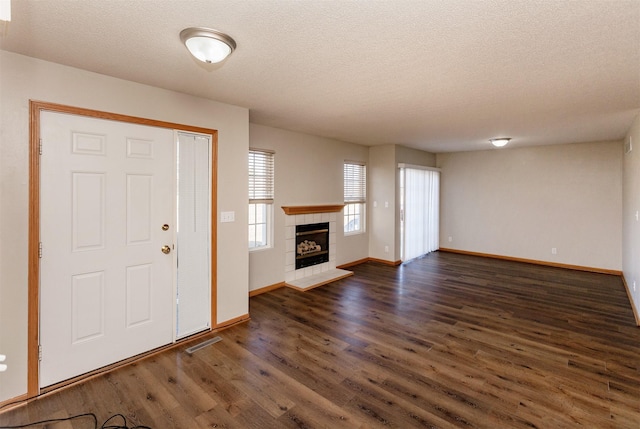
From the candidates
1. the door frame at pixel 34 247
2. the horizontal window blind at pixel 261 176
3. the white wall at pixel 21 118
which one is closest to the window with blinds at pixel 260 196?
the horizontal window blind at pixel 261 176

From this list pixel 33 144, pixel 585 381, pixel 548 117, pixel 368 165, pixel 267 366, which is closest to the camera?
pixel 33 144

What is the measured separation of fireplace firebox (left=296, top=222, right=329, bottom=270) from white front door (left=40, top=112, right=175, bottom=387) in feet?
8.04

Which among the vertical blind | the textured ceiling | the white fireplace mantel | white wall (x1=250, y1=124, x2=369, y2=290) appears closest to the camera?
the textured ceiling

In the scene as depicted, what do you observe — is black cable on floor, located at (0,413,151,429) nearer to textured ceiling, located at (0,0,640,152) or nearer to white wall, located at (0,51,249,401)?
white wall, located at (0,51,249,401)

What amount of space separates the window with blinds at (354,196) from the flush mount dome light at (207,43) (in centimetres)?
427

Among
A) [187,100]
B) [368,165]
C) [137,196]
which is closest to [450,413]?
[137,196]

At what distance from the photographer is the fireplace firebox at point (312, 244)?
5.25 meters

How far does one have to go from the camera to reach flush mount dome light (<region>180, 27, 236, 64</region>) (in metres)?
1.89

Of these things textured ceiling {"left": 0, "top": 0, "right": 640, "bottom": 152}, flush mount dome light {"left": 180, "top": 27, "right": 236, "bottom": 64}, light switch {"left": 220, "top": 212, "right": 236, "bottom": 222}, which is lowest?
light switch {"left": 220, "top": 212, "right": 236, "bottom": 222}

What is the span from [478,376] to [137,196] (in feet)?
10.8

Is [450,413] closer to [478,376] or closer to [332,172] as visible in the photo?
[478,376]

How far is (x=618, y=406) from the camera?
2.20m

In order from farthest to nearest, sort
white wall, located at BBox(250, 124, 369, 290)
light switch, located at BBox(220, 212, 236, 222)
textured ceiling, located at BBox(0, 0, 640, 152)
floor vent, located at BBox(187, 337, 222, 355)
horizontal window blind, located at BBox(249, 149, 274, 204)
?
1. white wall, located at BBox(250, 124, 369, 290)
2. horizontal window blind, located at BBox(249, 149, 274, 204)
3. light switch, located at BBox(220, 212, 236, 222)
4. floor vent, located at BBox(187, 337, 222, 355)
5. textured ceiling, located at BBox(0, 0, 640, 152)

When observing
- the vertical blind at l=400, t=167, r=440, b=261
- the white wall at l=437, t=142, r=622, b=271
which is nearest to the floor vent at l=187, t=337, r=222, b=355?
the vertical blind at l=400, t=167, r=440, b=261
